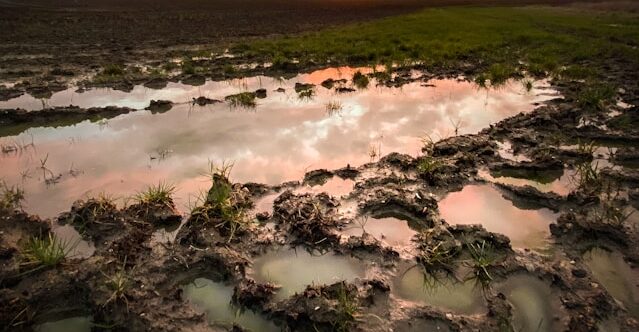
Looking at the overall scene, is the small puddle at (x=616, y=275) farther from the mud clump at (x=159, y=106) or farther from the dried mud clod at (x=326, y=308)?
the mud clump at (x=159, y=106)

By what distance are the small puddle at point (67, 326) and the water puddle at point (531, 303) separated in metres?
4.46

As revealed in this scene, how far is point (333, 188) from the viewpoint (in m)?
6.93

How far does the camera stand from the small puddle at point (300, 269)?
4.86 metres

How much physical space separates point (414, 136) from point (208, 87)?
687 centimetres

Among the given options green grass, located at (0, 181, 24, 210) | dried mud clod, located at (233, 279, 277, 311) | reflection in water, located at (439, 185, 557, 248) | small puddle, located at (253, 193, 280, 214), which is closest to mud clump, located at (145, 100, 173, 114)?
green grass, located at (0, 181, 24, 210)

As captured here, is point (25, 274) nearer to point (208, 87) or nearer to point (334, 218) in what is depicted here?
point (334, 218)

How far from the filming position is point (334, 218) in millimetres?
5957

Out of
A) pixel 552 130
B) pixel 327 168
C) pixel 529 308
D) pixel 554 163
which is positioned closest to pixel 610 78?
pixel 552 130

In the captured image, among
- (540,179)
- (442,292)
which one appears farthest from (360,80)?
(442,292)

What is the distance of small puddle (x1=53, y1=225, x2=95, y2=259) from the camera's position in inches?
210

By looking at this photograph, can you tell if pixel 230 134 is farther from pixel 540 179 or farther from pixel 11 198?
pixel 540 179

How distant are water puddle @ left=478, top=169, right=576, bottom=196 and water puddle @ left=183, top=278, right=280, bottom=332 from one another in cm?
473

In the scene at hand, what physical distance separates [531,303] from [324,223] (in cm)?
268

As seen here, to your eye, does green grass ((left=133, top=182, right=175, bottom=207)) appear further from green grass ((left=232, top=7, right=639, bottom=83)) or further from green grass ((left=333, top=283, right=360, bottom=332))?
green grass ((left=232, top=7, right=639, bottom=83))
